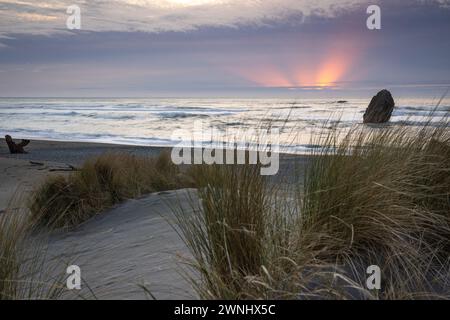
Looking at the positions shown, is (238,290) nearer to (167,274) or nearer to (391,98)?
(167,274)

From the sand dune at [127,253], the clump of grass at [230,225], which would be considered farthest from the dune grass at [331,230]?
the sand dune at [127,253]

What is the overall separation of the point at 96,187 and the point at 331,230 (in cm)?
368

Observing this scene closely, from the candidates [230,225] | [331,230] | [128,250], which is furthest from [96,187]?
[331,230]

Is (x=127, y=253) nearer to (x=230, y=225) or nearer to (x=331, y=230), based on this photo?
(x=230, y=225)

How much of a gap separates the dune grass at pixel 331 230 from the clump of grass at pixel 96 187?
2.84m

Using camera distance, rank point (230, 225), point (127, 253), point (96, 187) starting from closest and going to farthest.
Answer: point (230, 225)
point (127, 253)
point (96, 187)

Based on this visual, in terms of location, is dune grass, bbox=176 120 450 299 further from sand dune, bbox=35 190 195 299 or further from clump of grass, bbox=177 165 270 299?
sand dune, bbox=35 190 195 299

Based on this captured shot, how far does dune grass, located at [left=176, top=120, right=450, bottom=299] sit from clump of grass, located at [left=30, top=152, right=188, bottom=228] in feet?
9.33

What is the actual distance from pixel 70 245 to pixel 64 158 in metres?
9.03

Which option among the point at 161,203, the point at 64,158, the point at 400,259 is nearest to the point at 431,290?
the point at 400,259

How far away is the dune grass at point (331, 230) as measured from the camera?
270 cm

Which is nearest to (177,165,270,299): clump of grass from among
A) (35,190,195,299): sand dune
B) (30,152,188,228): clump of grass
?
(35,190,195,299): sand dune

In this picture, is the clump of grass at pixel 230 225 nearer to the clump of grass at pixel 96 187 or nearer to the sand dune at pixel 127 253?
the sand dune at pixel 127 253

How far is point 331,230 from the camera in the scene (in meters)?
3.19
